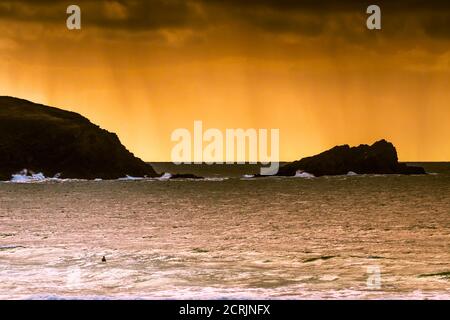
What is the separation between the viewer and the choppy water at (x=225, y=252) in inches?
1115

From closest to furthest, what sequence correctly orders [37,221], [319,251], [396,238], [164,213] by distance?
[319,251], [396,238], [37,221], [164,213]

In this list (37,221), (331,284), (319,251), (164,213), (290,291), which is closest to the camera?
(290,291)

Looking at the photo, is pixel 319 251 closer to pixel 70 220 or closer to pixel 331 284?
pixel 331 284

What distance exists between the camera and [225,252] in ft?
149

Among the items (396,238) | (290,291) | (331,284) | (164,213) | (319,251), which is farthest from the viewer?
(164,213)

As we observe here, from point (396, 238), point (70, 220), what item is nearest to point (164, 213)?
point (70, 220)

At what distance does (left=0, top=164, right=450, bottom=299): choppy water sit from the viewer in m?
28.3

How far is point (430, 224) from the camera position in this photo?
68.0m

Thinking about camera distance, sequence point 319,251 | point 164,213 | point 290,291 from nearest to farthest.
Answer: point 290,291, point 319,251, point 164,213
